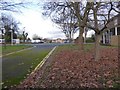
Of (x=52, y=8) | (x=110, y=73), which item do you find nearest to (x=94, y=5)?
(x=52, y=8)

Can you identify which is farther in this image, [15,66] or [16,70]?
[15,66]

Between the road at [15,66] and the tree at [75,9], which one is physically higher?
the tree at [75,9]

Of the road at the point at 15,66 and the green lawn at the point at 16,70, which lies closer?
the green lawn at the point at 16,70

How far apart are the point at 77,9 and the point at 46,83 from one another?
9278 mm

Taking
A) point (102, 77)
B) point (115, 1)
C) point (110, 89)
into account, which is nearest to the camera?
point (110, 89)

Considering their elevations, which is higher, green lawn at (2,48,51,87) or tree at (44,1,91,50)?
tree at (44,1,91,50)

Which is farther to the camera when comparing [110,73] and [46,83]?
[110,73]

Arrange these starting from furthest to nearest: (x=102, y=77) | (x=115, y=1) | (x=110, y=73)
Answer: (x=115, y=1) → (x=110, y=73) → (x=102, y=77)

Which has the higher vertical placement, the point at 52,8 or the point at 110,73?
the point at 52,8

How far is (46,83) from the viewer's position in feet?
32.6

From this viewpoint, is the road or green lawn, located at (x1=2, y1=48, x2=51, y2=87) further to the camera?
the road

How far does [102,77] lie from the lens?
1063 centimetres

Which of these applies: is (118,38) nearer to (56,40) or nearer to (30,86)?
(30,86)

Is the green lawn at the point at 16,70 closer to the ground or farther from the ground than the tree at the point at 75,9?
closer to the ground
